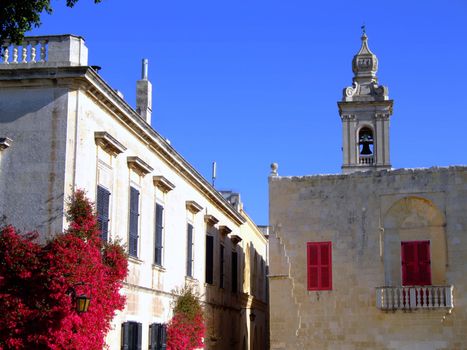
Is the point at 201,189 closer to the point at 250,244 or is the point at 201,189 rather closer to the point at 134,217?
the point at 134,217

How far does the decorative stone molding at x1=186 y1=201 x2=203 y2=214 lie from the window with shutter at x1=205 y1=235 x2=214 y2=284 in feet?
5.90

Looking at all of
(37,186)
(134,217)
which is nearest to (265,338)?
(134,217)

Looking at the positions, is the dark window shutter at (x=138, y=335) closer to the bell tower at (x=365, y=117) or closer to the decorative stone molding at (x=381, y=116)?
the bell tower at (x=365, y=117)

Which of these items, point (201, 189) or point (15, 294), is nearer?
point (15, 294)

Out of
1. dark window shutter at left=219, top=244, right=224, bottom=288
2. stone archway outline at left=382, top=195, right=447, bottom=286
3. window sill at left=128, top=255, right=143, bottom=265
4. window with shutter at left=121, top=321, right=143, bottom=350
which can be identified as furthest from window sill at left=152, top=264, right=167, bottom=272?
dark window shutter at left=219, top=244, right=224, bottom=288

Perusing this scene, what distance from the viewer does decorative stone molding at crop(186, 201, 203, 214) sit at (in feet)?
82.5

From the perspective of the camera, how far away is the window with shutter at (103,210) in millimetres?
17263

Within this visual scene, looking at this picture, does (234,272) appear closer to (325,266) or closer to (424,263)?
(325,266)

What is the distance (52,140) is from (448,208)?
1304 cm

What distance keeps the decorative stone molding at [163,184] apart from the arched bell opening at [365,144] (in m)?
13.2

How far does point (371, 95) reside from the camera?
36125 mm

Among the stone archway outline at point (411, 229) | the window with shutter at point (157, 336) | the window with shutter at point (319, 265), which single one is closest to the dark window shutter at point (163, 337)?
the window with shutter at point (157, 336)

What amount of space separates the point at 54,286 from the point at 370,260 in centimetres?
1221

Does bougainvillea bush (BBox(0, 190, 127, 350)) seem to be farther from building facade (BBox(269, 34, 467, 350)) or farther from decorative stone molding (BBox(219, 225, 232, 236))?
decorative stone molding (BBox(219, 225, 232, 236))
